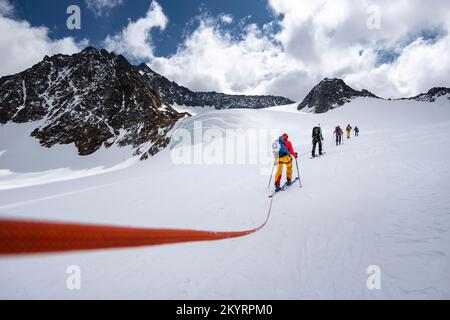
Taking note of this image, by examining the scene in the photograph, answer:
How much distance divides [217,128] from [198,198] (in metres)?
25.5

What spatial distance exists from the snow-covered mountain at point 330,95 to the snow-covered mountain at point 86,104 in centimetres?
9591

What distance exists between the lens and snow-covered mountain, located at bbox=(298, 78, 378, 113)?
411 feet

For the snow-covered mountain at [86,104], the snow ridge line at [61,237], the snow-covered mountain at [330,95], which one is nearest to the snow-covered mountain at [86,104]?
the snow-covered mountain at [86,104]

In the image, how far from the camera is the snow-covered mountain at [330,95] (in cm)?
12512

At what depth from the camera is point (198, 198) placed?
8.82 m

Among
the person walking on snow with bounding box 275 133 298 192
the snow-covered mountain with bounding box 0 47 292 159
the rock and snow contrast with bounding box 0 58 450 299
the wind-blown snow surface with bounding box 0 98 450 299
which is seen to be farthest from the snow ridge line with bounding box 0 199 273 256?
the snow-covered mountain with bounding box 0 47 292 159

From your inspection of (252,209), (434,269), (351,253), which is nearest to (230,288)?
(351,253)

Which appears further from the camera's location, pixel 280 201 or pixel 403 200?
pixel 280 201

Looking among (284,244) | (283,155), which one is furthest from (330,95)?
(284,244)

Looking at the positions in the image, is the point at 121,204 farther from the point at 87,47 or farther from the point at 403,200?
the point at 87,47

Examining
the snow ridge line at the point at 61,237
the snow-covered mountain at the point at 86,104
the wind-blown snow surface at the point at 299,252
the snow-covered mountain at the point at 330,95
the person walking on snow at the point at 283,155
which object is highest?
the snow-covered mountain at the point at 330,95

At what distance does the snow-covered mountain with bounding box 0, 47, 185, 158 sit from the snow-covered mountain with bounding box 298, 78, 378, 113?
9591 cm

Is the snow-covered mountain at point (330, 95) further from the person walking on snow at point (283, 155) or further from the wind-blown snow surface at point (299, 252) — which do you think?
the wind-blown snow surface at point (299, 252)

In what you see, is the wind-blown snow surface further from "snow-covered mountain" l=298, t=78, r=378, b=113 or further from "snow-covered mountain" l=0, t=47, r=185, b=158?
"snow-covered mountain" l=298, t=78, r=378, b=113
